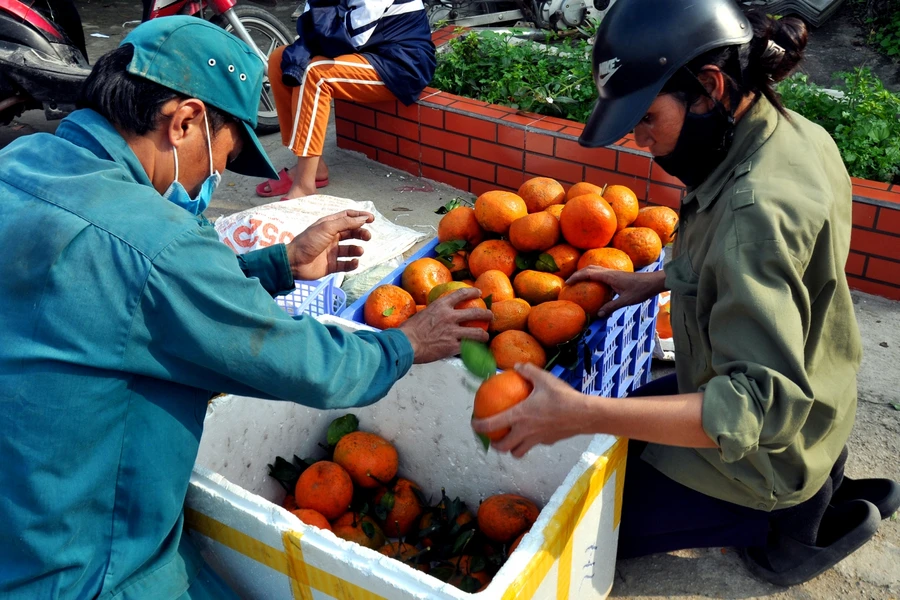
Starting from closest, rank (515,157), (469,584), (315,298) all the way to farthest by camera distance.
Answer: (469,584)
(315,298)
(515,157)

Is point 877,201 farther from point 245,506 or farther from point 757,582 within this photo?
point 245,506

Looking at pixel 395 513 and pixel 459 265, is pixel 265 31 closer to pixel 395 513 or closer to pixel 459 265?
pixel 459 265

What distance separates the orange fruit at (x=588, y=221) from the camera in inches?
105

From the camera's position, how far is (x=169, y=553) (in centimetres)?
174

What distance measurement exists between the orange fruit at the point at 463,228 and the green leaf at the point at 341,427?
2.68 ft

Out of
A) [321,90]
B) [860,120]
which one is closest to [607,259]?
[860,120]

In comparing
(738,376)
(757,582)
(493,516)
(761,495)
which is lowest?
(757,582)

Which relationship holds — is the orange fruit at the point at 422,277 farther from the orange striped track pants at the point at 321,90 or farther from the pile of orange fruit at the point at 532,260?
the orange striped track pants at the point at 321,90

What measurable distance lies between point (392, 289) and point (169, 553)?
115 cm

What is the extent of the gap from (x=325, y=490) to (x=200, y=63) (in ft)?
3.94

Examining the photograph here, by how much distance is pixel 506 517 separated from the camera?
2156mm

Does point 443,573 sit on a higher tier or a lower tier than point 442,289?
lower

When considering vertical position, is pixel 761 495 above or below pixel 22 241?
below

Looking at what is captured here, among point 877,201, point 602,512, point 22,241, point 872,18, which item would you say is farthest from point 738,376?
point 872,18
